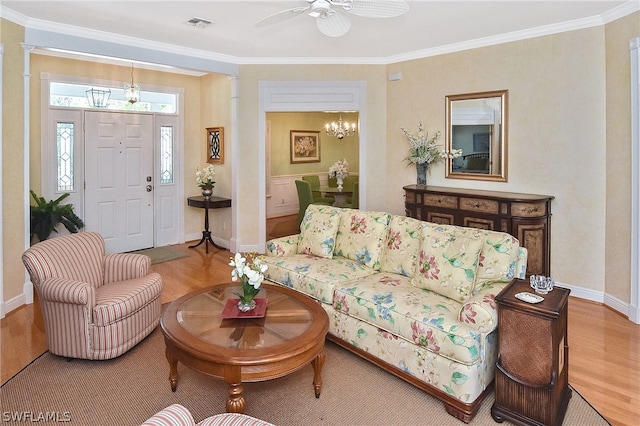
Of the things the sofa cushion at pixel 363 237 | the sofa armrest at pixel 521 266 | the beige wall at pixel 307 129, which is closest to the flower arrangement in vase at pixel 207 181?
the beige wall at pixel 307 129

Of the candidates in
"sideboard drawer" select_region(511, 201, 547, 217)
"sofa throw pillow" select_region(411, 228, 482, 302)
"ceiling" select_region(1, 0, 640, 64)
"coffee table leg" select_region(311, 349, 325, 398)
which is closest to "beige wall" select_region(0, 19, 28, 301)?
"ceiling" select_region(1, 0, 640, 64)

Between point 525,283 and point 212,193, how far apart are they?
17.1 feet

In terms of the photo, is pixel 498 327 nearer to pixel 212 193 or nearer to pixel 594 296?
pixel 594 296

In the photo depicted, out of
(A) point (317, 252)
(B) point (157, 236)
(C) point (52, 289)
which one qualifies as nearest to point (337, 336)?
(A) point (317, 252)

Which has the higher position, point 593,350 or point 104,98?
point 104,98

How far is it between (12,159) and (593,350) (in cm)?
529

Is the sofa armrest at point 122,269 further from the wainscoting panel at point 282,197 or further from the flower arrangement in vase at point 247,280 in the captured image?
the wainscoting panel at point 282,197

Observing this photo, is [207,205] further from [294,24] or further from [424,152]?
[424,152]

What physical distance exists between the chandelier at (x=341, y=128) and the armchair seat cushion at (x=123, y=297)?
6295 millimetres

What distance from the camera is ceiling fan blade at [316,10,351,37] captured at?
326 cm

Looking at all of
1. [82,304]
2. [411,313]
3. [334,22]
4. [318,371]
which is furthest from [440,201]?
[82,304]

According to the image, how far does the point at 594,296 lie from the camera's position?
4172 mm

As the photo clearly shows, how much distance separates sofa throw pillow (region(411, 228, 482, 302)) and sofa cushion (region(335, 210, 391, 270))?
54 cm

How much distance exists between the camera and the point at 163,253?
6188 mm
